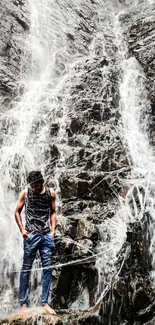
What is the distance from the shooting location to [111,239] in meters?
9.26

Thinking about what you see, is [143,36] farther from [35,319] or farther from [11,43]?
[35,319]

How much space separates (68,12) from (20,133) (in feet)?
30.5

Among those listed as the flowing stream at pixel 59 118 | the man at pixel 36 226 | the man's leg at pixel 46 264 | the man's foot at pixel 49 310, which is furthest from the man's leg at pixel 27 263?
the flowing stream at pixel 59 118

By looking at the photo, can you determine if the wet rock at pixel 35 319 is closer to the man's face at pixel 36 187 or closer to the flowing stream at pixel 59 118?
the man's face at pixel 36 187

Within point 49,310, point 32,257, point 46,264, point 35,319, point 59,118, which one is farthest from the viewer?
point 59,118

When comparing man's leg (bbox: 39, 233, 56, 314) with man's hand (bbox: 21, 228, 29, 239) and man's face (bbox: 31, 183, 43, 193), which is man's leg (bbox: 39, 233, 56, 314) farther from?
man's face (bbox: 31, 183, 43, 193)

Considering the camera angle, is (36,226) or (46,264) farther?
(36,226)

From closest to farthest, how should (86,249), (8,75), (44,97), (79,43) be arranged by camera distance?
(86,249) < (44,97) < (8,75) < (79,43)

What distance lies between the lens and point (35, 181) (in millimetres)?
6703

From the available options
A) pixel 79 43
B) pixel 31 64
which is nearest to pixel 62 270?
pixel 31 64

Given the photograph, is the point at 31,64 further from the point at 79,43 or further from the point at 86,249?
the point at 86,249

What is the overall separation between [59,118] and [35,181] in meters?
6.55

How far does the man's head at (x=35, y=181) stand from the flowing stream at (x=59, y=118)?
2691 millimetres

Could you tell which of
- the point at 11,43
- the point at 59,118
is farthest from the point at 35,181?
the point at 11,43
